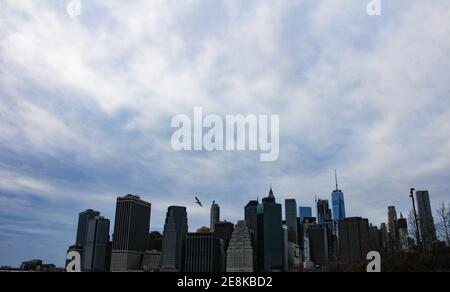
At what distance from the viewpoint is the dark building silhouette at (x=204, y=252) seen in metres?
93.6

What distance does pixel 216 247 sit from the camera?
352 ft

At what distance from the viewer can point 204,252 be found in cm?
9825

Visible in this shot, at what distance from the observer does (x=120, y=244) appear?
308ft

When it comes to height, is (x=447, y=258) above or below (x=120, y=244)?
below

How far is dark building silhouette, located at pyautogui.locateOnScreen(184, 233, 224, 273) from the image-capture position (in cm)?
9356
